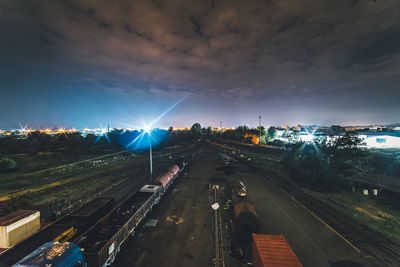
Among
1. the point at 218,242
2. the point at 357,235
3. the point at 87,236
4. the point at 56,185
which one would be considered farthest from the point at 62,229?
the point at 357,235

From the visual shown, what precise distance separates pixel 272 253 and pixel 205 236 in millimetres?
6479

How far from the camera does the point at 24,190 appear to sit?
24703 mm

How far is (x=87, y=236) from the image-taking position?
1173cm

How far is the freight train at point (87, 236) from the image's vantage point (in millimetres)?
7836

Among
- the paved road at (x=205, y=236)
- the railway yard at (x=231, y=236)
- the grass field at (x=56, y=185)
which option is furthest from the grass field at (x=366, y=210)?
the grass field at (x=56, y=185)

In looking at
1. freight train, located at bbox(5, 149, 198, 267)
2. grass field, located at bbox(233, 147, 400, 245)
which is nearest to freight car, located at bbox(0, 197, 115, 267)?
freight train, located at bbox(5, 149, 198, 267)

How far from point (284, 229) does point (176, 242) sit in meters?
10.7

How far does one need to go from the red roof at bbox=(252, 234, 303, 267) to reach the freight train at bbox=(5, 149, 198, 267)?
9889 mm

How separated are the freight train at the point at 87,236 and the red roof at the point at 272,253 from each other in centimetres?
989

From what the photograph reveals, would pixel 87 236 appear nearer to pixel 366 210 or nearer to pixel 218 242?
pixel 218 242

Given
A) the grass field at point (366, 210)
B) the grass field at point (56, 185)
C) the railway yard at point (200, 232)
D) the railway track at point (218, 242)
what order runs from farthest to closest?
the grass field at point (56, 185)
the grass field at point (366, 210)
the railway track at point (218, 242)
the railway yard at point (200, 232)

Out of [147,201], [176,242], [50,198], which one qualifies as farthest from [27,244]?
[50,198]

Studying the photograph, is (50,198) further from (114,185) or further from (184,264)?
(184,264)

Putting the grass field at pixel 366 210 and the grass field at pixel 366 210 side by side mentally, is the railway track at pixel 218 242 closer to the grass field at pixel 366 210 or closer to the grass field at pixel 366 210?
the grass field at pixel 366 210
